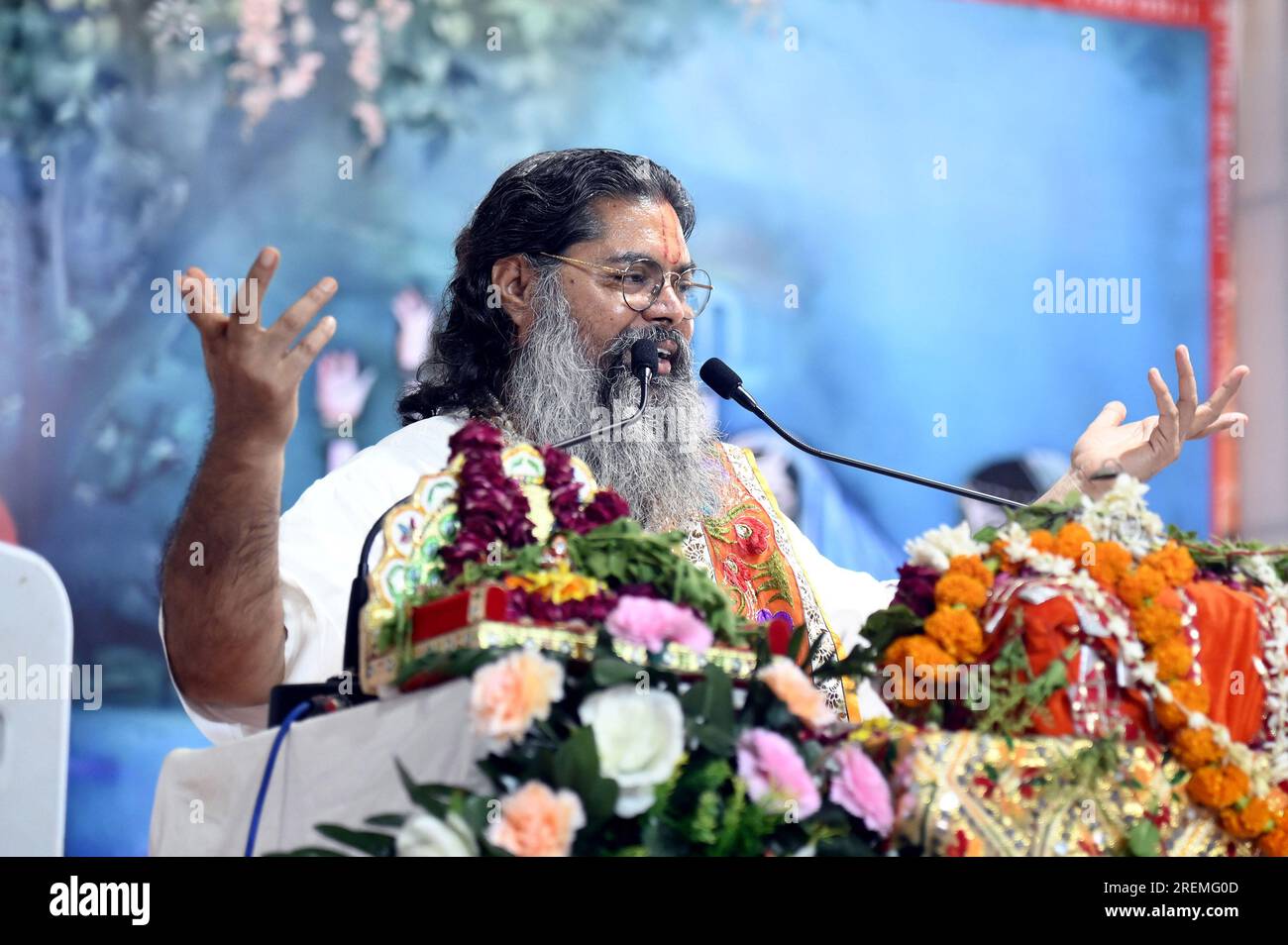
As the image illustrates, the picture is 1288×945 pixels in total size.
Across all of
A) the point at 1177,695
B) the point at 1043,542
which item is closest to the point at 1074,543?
the point at 1043,542

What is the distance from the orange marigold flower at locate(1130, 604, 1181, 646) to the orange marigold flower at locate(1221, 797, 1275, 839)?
242mm

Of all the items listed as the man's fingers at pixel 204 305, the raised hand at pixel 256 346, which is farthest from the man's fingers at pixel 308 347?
the man's fingers at pixel 204 305

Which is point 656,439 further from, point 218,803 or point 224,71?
point 224,71

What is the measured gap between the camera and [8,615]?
311 cm

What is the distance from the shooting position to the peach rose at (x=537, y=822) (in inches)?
69.7

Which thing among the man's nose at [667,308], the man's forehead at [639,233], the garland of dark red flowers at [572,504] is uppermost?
the man's forehead at [639,233]

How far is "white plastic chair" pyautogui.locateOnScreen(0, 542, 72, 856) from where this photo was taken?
291cm

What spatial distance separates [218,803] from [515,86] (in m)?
3.25

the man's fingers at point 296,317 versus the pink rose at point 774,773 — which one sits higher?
the man's fingers at point 296,317

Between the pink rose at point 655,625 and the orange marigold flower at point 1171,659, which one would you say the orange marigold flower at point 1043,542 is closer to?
the orange marigold flower at point 1171,659

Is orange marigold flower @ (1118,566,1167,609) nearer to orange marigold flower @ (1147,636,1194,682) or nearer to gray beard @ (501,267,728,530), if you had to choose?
orange marigold flower @ (1147,636,1194,682)

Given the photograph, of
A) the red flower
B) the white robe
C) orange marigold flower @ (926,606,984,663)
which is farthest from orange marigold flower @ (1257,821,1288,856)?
the red flower

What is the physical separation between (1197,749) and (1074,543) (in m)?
0.32
